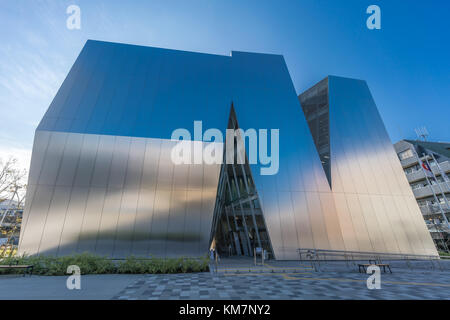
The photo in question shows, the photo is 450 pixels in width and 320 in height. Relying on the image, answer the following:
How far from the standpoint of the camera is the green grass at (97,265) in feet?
34.1

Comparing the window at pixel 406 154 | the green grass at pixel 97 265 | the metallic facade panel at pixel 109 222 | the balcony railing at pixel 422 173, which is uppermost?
the window at pixel 406 154

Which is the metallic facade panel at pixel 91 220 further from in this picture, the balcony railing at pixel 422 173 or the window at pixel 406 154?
the window at pixel 406 154

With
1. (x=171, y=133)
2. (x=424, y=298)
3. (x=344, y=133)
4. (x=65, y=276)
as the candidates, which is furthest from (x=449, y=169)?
(x=65, y=276)

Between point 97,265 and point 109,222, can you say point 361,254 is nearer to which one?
point 97,265

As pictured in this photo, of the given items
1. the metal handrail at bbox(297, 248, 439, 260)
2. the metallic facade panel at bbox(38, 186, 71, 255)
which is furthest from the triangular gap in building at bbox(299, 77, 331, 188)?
the metallic facade panel at bbox(38, 186, 71, 255)

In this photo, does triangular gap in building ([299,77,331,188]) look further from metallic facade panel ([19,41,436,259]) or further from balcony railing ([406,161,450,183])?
balcony railing ([406,161,450,183])

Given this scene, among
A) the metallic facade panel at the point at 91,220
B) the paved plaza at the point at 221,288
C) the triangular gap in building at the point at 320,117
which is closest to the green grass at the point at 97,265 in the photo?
the paved plaza at the point at 221,288

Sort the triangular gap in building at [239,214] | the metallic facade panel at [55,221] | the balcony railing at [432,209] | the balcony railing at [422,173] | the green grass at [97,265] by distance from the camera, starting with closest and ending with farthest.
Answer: the green grass at [97,265], the metallic facade panel at [55,221], the triangular gap in building at [239,214], the balcony railing at [432,209], the balcony railing at [422,173]

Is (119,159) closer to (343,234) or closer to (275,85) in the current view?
(275,85)

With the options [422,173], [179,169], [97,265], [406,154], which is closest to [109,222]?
[97,265]

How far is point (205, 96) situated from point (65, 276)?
600 inches

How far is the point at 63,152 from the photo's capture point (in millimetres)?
14094

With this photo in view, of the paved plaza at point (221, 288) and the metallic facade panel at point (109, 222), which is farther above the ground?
the metallic facade panel at point (109, 222)
